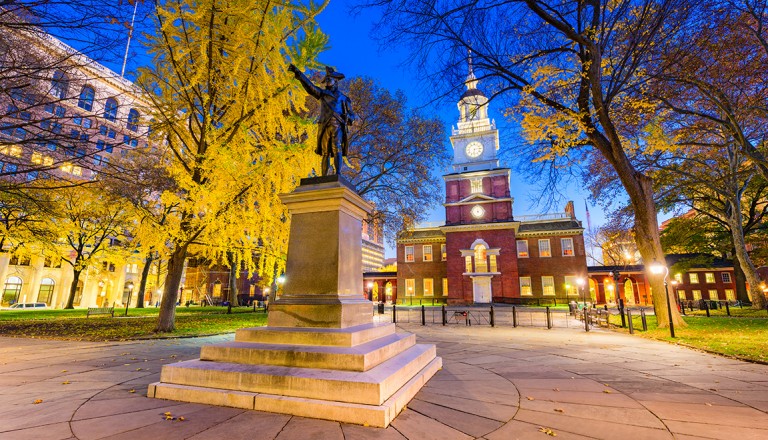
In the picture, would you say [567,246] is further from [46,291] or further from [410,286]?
[46,291]

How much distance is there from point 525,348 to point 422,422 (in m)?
6.05

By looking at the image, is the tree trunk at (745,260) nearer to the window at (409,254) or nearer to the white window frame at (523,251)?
the white window frame at (523,251)

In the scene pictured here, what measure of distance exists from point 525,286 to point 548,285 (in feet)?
8.48

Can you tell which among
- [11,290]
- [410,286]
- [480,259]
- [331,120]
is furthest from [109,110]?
[11,290]

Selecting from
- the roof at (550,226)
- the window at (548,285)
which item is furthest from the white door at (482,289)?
the roof at (550,226)

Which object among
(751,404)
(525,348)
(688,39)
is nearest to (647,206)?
(688,39)

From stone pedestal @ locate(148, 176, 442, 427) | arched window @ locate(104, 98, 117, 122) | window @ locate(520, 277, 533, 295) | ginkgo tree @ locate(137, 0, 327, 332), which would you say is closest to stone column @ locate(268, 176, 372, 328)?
stone pedestal @ locate(148, 176, 442, 427)

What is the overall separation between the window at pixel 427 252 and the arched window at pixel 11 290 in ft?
148

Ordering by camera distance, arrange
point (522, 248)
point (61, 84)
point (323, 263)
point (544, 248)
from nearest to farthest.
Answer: point (323, 263), point (61, 84), point (544, 248), point (522, 248)

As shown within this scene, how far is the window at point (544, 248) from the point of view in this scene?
4028 centimetres

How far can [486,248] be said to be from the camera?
39875mm

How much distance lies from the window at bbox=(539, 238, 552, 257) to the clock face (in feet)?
47.4

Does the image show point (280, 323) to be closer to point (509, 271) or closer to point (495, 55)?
point (495, 55)

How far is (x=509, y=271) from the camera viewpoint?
38.7m
